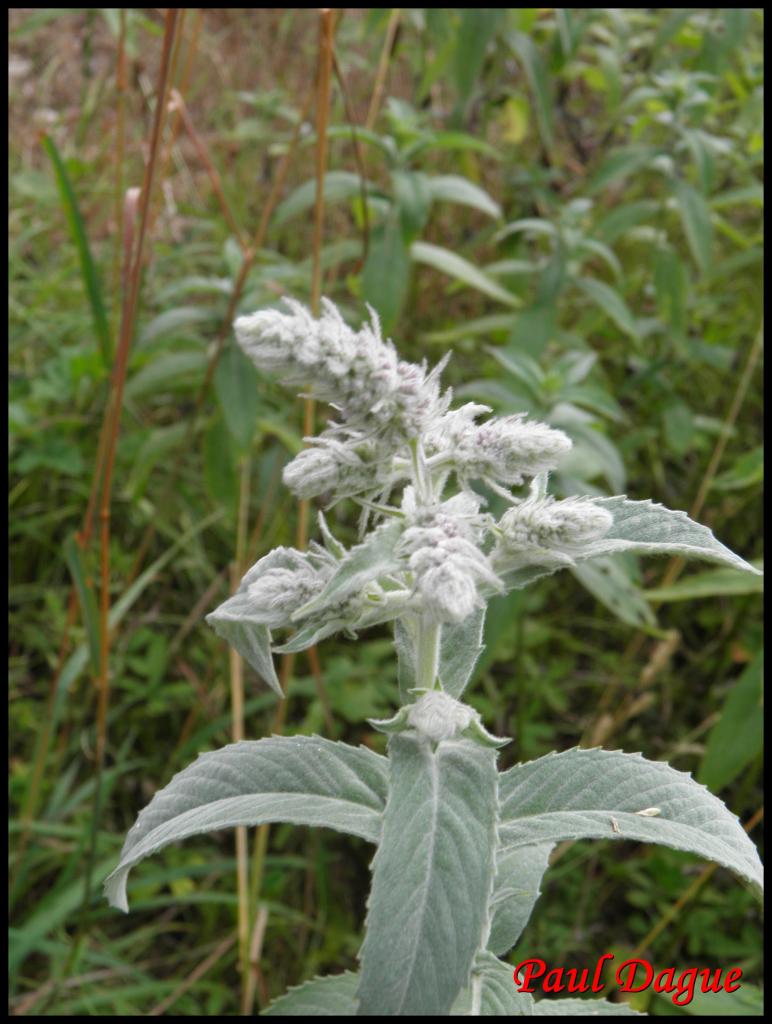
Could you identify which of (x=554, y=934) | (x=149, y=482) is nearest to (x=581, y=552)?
(x=554, y=934)

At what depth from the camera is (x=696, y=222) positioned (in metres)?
2.73

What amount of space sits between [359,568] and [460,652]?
0.30m

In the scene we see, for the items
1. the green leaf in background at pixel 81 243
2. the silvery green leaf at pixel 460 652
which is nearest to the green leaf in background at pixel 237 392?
the green leaf in background at pixel 81 243

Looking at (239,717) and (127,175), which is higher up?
(127,175)

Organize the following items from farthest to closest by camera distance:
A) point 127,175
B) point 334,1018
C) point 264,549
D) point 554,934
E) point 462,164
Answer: point 127,175 < point 462,164 < point 264,549 < point 554,934 < point 334,1018

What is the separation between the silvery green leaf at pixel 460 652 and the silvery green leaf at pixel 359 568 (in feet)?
0.66

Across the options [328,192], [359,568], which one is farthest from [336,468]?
[328,192]

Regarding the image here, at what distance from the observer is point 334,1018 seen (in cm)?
121

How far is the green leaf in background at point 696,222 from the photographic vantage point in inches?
104

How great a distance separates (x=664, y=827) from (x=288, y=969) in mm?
1733

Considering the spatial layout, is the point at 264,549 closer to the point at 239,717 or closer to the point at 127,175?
the point at 239,717

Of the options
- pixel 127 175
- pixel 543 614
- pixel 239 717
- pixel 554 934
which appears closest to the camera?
pixel 239 717

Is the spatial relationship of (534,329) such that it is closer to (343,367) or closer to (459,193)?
(459,193)

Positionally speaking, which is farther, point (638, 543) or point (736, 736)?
point (736, 736)
